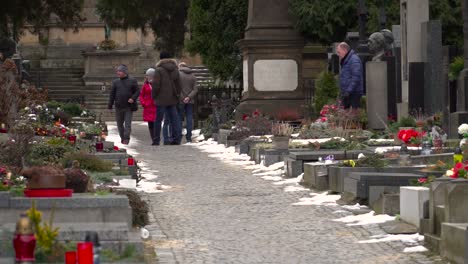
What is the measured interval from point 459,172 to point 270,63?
67.2 feet

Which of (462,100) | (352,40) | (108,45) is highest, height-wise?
(108,45)

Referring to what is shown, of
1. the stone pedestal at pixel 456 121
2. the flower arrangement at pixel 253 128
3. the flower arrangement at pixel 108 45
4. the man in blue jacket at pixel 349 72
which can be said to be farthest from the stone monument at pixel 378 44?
the flower arrangement at pixel 108 45

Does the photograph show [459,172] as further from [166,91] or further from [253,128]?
[166,91]

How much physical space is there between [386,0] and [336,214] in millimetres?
23804

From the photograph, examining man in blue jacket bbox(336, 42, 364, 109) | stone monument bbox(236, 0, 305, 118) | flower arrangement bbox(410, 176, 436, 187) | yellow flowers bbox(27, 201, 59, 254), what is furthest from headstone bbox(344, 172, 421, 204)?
stone monument bbox(236, 0, 305, 118)

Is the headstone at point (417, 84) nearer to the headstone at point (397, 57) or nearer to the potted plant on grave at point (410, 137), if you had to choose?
the headstone at point (397, 57)

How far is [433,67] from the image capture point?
27.7 meters

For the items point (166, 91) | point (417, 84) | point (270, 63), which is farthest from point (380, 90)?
point (270, 63)

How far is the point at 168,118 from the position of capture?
1251 inches

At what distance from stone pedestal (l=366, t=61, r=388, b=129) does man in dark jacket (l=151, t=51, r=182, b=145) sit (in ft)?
14.4

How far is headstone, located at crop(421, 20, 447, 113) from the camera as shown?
27.4m

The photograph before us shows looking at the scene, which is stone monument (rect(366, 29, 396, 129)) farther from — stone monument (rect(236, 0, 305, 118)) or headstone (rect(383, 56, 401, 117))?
stone monument (rect(236, 0, 305, 118))

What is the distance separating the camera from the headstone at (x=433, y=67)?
1078 inches

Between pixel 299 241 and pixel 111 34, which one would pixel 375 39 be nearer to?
pixel 299 241
